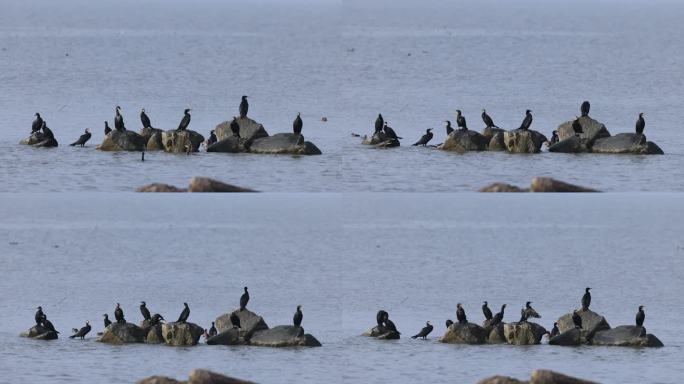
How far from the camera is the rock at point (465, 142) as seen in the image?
1226 inches

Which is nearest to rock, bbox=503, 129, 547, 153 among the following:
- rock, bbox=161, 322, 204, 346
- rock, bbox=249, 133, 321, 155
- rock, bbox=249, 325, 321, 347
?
rock, bbox=249, 133, 321, 155

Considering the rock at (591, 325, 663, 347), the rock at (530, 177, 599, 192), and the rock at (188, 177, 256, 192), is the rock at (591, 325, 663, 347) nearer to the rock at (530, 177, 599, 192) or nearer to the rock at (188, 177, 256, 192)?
the rock at (530, 177, 599, 192)

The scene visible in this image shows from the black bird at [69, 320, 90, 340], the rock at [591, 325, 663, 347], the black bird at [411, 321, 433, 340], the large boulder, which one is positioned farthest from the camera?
the large boulder

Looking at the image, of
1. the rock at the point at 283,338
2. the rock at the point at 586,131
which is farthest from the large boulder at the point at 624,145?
the rock at the point at 283,338

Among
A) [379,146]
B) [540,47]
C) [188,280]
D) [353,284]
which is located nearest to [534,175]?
[379,146]

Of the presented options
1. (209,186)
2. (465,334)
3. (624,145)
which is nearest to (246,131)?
(209,186)

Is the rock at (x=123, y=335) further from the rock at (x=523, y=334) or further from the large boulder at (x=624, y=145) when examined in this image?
the large boulder at (x=624, y=145)

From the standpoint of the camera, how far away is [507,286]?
4281cm

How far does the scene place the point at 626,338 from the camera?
27344 millimetres

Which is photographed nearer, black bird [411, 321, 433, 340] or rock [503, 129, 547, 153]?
black bird [411, 321, 433, 340]

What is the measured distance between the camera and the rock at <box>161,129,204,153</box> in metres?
31.3

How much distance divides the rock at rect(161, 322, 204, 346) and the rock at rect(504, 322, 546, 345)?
5.49m

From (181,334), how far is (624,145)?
10.4 meters

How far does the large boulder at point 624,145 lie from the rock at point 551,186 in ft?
9.81
